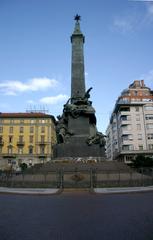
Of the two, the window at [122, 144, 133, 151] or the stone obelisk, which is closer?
the stone obelisk

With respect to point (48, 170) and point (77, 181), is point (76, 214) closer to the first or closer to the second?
point (77, 181)

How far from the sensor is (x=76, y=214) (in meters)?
8.02

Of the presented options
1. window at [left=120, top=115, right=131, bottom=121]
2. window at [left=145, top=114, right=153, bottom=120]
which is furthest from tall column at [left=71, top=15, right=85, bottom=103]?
window at [left=145, top=114, right=153, bottom=120]

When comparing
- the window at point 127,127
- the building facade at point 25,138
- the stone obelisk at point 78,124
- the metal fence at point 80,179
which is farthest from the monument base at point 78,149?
the building facade at point 25,138

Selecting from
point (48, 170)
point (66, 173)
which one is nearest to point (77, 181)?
point (66, 173)

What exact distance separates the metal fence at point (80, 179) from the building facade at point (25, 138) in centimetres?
5832

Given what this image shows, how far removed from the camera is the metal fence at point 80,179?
17922mm

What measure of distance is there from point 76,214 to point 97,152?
14.8 m

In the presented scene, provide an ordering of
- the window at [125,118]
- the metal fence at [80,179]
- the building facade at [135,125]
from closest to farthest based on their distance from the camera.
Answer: the metal fence at [80,179] < the building facade at [135,125] < the window at [125,118]

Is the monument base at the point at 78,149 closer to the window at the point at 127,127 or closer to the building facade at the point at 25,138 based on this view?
the window at the point at 127,127

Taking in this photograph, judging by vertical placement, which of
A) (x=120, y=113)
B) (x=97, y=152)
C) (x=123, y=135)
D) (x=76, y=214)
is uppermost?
(x=120, y=113)

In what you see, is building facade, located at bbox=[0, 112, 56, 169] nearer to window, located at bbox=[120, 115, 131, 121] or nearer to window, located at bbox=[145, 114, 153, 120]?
window, located at bbox=[120, 115, 131, 121]

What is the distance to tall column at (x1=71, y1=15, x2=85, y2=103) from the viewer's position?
2611 cm

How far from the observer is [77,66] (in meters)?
27.0
